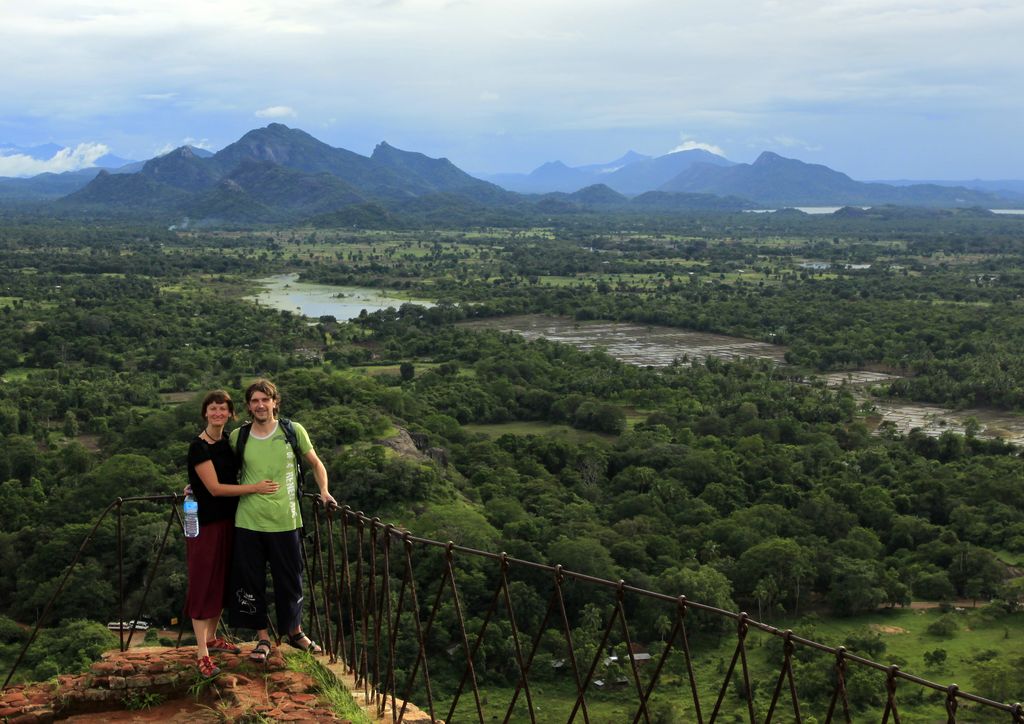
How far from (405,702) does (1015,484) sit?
27661 mm

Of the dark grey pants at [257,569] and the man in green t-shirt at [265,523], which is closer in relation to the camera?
the man in green t-shirt at [265,523]

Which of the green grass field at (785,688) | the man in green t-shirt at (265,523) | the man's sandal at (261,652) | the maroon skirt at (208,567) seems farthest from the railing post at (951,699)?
the green grass field at (785,688)

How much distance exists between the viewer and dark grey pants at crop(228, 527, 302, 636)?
5.71 m

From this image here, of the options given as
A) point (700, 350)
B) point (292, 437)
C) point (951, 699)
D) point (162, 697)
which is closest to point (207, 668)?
point (162, 697)

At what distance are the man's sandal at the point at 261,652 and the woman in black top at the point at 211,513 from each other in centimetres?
23

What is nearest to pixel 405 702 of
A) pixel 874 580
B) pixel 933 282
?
pixel 874 580

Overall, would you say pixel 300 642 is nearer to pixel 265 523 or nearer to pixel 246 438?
pixel 265 523

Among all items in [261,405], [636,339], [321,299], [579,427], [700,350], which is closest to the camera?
[261,405]

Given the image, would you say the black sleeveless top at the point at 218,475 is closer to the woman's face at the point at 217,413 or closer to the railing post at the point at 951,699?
the woman's face at the point at 217,413

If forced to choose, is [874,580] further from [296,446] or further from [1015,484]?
[296,446]

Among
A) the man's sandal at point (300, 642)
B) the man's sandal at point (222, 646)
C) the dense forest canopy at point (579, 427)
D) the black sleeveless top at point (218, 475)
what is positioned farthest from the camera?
the dense forest canopy at point (579, 427)

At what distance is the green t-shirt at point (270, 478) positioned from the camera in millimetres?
5598

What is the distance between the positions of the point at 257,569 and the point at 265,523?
0.31 m

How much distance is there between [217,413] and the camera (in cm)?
554
